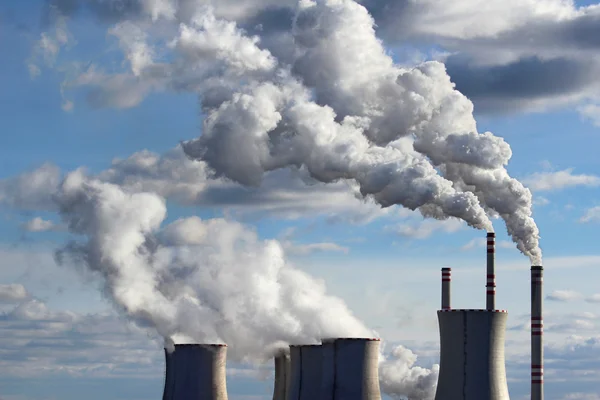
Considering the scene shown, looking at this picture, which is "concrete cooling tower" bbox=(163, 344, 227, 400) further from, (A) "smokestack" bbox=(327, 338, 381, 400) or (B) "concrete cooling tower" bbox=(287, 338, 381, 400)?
(A) "smokestack" bbox=(327, 338, 381, 400)

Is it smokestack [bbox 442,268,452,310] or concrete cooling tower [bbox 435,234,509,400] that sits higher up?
smokestack [bbox 442,268,452,310]

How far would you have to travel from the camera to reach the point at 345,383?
55.9 metres

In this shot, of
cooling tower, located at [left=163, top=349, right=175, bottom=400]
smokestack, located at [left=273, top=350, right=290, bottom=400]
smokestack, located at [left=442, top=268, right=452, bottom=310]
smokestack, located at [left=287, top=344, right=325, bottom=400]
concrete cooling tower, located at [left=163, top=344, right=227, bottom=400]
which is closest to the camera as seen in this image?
concrete cooling tower, located at [left=163, top=344, right=227, bottom=400]

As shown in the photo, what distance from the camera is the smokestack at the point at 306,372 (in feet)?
197

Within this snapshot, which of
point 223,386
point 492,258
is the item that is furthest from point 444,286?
point 223,386

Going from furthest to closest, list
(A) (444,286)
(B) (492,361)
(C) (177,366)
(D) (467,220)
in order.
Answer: (A) (444,286)
(C) (177,366)
(D) (467,220)
(B) (492,361)

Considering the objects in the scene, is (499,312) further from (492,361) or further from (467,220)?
(467,220)

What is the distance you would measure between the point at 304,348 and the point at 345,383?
626cm

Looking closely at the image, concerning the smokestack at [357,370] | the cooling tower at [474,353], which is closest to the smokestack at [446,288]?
the smokestack at [357,370]

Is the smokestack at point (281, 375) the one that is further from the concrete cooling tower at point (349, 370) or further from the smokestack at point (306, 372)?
the concrete cooling tower at point (349, 370)

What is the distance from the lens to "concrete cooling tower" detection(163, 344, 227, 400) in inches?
2279

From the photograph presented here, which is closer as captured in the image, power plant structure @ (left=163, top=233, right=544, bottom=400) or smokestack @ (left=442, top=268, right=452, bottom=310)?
power plant structure @ (left=163, top=233, right=544, bottom=400)

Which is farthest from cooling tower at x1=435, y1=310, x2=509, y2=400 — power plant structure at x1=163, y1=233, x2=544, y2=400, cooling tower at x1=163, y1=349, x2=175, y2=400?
cooling tower at x1=163, y1=349, x2=175, y2=400

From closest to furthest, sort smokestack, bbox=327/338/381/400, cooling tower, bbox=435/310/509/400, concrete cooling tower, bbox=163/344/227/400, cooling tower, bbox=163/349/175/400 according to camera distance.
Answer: cooling tower, bbox=435/310/509/400
smokestack, bbox=327/338/381/400
concrete cooling tower, bbox=163/344/227/400
cooling tower, bbox=163/349/175/400
